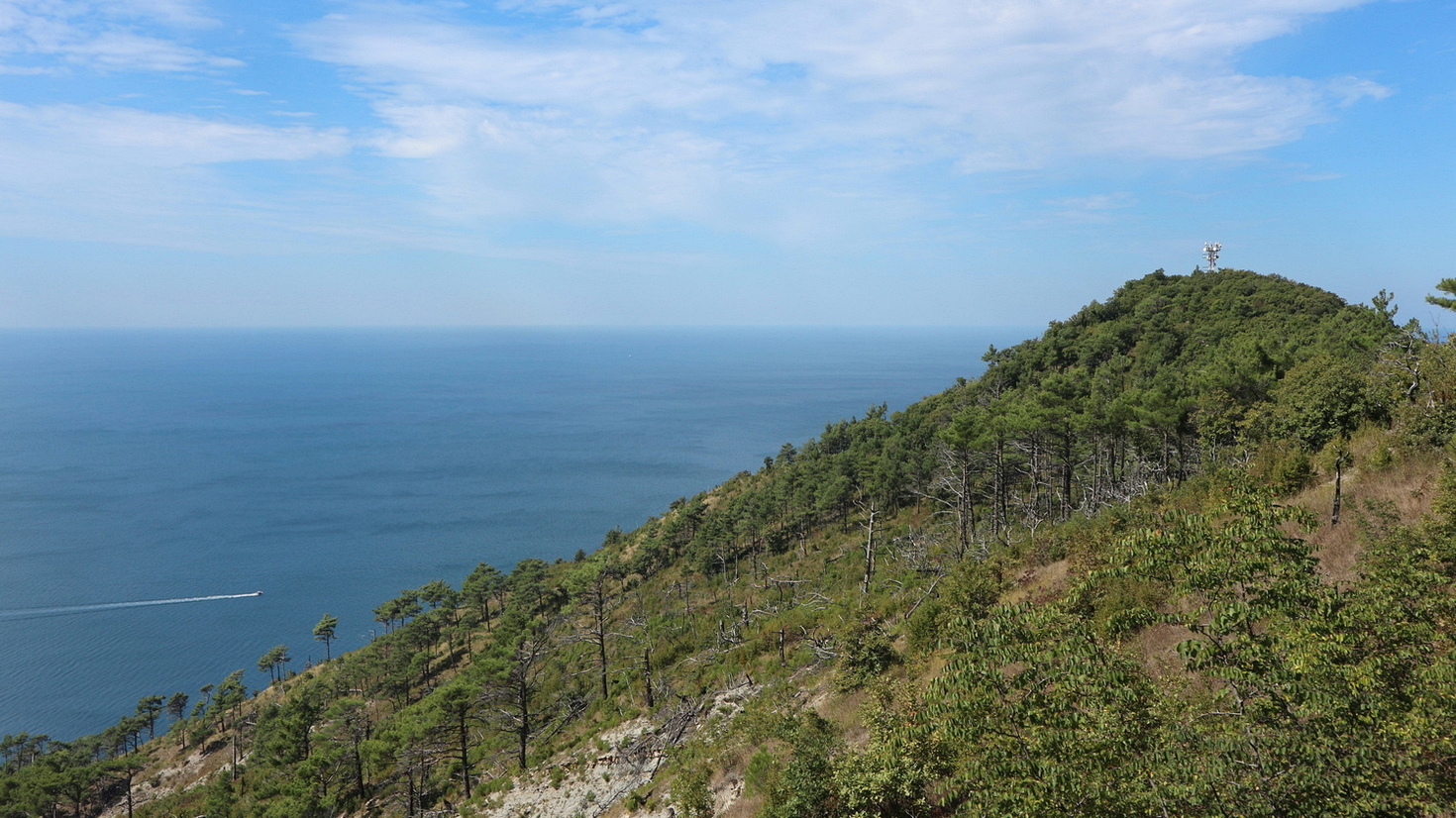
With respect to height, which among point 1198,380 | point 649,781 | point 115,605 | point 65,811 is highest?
point 1198,380

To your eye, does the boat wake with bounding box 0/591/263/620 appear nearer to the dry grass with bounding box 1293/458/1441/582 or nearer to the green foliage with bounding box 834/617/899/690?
the green foliage with bounding box 834/617/899/690

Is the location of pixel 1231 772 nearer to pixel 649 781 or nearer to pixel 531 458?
pixel 649 781

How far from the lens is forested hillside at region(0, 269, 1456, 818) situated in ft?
24.7

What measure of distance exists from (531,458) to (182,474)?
6029cm

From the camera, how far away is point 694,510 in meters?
62.0

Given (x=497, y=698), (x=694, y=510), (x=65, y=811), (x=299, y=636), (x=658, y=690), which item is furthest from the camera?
(x=299, y=636)

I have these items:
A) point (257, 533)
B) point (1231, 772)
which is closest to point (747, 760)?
point (1231, 772)

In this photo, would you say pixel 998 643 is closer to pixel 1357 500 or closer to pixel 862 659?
pixel 862 659

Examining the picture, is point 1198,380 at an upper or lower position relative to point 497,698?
upper

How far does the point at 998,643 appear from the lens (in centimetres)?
804

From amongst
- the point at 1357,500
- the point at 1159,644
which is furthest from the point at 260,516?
the point at 1357,500

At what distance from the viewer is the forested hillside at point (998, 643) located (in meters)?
7.54

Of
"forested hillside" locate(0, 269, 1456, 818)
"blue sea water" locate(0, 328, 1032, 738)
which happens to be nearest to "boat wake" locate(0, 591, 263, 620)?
"blue sea water" locate(0, 328, 1032, 738)

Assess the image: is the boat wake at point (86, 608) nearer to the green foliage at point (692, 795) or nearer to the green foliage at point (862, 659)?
the green foliage at point (692, 795)
